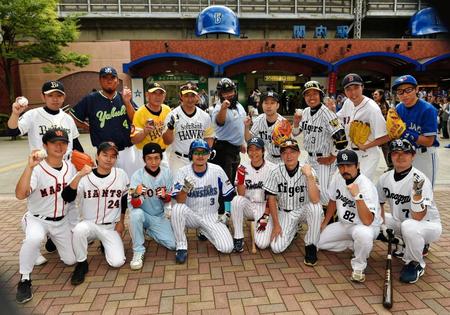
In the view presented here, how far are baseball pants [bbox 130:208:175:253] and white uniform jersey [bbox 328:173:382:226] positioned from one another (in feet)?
7.02

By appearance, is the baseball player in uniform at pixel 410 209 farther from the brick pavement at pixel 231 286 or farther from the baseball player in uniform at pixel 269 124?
the baseball player in uniform at pixel 269 124

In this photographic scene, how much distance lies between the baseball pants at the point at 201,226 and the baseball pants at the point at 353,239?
1.20 metres

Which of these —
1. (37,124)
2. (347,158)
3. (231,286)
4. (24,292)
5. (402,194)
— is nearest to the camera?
(24,292)

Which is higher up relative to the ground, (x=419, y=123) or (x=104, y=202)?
(x=419, y=123)

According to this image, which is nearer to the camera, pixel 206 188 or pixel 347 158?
pixel 347 158

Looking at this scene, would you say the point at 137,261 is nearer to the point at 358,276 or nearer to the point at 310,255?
the point at 310,255

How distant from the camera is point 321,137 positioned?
4.92 m

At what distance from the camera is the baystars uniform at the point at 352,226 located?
3803 millimetres

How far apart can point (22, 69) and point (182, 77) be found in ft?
30.4

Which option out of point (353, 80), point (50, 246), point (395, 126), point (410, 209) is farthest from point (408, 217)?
point (50, 246)

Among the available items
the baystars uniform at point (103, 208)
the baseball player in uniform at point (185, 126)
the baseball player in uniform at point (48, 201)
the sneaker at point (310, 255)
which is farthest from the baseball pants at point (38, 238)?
the sneaker at point (310, 255)

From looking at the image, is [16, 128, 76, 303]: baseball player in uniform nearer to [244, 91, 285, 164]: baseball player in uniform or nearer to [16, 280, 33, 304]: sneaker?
[16, 280, 33, 304]: sneaker

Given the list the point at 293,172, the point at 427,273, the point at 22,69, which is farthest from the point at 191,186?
the point at 22,69

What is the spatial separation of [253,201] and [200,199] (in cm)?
80
